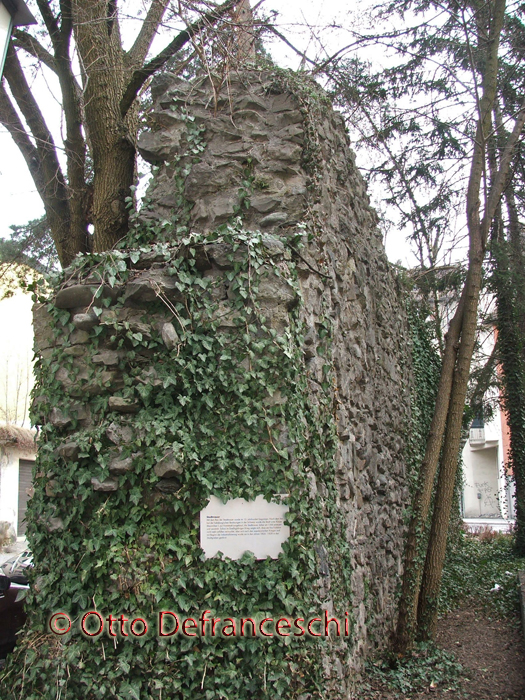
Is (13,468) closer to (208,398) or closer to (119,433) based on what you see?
(119,433)

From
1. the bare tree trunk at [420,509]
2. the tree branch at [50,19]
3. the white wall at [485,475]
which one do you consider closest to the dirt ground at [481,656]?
the bare tree trunk at [420,509]

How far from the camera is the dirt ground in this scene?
15.3 feet

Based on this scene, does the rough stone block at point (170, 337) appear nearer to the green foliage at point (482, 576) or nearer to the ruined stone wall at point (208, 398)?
the ruined stone wall at point (208, 398)

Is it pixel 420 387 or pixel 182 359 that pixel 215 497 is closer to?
pixel 182 359

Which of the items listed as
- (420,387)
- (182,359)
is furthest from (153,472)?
(420,387)

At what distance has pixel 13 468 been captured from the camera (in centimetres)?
1611

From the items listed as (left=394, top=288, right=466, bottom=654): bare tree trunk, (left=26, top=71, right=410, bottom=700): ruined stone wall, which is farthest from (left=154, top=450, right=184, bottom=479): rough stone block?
(left=394, top=288, right=466, bottom=654): bare tree trunk

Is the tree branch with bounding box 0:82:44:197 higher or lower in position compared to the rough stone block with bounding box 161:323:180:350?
higher

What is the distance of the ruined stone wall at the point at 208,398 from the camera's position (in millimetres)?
3521

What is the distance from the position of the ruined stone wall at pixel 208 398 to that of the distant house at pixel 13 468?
12.5 meters

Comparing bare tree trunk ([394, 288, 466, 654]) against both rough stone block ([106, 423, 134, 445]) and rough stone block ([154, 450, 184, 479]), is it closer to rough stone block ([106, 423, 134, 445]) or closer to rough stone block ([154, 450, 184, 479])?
rough stone block ([154, 450, 184, 479])

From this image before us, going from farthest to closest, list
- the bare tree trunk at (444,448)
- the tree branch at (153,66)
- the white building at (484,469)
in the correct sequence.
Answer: the white building at (484,469) → the tree branch at (153,66) → the bare tree trunk at (444,448)

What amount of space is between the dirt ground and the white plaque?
1.78 meters

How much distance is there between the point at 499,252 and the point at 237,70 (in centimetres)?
736
